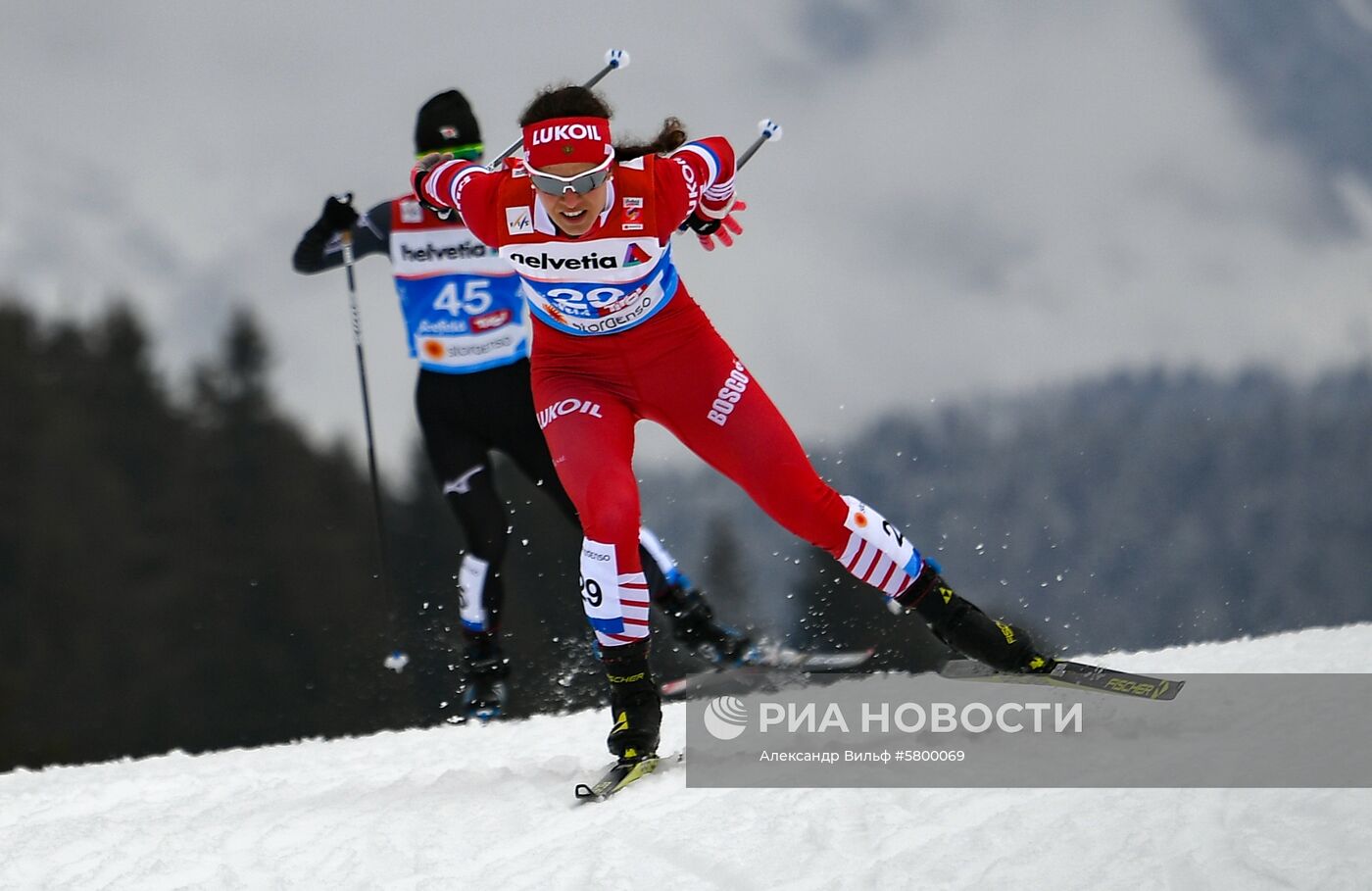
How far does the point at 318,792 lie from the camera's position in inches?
181

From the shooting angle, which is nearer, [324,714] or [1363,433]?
[324,714]

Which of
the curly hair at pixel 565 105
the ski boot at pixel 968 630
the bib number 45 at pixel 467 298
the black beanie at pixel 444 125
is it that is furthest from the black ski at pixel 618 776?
the black beanie at pixel 444 125

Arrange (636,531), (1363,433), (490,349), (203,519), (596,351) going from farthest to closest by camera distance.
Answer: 1. (1363,433)
2. (203,519)
3. (490,349)
4. (596,351)
5. (636,531)

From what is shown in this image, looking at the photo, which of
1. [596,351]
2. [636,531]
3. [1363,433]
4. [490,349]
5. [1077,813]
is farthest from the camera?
[1363,433]

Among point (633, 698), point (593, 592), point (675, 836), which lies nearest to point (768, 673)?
point (633, 698)

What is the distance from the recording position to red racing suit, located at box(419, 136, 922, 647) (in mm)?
4191

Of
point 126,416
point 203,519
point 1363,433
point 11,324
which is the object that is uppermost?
point 11,324

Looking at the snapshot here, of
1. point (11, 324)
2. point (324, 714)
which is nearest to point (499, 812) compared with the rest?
point (324, 714)

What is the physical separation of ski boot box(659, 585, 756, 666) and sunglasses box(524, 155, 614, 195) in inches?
80.2

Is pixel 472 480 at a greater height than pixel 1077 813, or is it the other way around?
pixel 472 480

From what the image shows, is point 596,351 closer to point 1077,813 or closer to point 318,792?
point 318,792

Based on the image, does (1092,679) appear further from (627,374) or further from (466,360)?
(466,360)

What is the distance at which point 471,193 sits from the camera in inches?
173

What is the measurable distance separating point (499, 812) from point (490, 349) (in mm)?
2703
